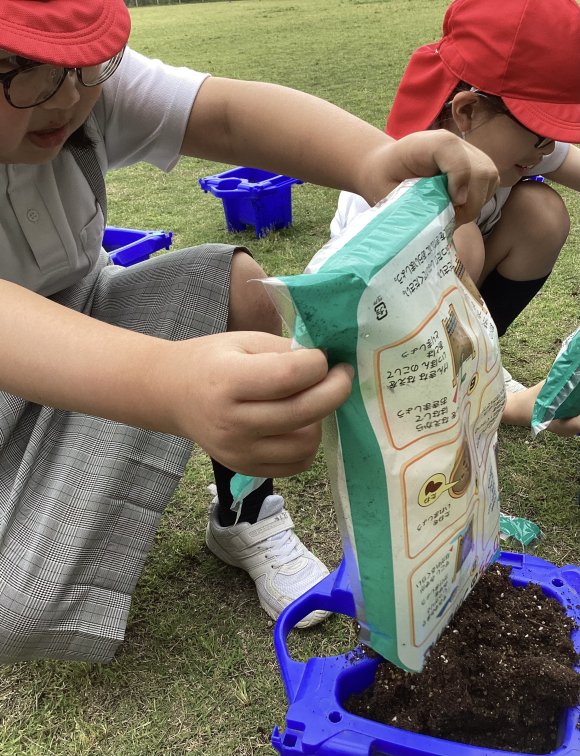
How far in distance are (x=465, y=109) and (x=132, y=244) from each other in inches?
37.5

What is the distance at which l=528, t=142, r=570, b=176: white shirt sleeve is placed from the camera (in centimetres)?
134

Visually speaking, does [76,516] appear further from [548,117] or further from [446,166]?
[548,117]

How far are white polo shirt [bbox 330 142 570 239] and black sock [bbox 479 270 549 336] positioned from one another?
0.10 m

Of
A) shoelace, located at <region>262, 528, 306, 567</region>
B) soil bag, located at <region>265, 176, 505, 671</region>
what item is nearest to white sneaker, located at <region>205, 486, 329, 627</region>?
shoelace, located at <region>262, 528, 306, 567</region>

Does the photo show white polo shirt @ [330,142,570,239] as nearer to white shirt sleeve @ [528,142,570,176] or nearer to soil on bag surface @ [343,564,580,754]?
white shirt sleeve @ [528,142,570,176]

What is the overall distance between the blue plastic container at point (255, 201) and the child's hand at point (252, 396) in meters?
1.84

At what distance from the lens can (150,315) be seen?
95 cm

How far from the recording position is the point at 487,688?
674mm

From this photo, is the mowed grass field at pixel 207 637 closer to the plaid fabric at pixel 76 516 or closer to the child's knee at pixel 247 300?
the plaid fabric at pixel 76 516

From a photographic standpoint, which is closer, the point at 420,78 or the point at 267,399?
the point at 267,399

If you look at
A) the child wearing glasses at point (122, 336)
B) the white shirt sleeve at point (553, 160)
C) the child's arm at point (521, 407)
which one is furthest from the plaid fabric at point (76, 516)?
the white shirt sleeve at point (553, 160)

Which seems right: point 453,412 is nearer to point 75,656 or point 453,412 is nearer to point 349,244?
point 349,244

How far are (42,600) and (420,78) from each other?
3.30 ft

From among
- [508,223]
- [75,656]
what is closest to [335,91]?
[508,223]
